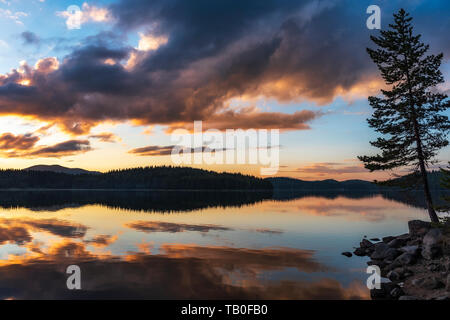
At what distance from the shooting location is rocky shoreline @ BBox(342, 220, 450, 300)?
15.6 meters

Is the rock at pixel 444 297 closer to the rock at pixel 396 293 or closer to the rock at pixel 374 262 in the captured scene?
the rock at pixel 396 293

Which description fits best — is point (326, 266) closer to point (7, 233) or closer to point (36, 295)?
point (36, 295)

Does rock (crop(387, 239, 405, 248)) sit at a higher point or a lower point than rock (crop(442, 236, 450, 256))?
lower

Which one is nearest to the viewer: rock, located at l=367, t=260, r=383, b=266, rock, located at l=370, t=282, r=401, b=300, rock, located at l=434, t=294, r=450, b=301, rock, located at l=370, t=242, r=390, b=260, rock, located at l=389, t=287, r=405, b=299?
rock, located at l=434, t=294, r=450, b=301

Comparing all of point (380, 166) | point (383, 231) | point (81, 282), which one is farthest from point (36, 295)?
point (383, 231)

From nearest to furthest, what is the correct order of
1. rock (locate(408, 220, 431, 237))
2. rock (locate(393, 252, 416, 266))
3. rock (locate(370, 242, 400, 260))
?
1. rock (locate(393, 252, 416, 266))
2. rock (locate(370, 242, 400, 260))
3. rock (locate(408, 220, 431, 237))

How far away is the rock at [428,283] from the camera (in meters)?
15.6

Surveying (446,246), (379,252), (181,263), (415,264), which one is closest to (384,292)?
(415,264)

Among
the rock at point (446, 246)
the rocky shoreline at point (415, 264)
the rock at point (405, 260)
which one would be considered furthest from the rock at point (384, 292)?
the rock at point (446, 246)

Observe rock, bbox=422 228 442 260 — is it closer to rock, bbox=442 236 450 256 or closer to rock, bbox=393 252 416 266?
rock, bbox=442 236 450 256

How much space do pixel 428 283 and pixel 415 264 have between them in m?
5.32

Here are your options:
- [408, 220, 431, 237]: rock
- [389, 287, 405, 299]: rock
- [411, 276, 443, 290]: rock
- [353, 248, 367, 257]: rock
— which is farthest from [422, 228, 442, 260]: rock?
[389, 287, 405, 299]: rock

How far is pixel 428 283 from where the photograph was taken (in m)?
16.0

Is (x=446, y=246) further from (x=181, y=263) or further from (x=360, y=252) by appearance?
(x=181, y=263)
